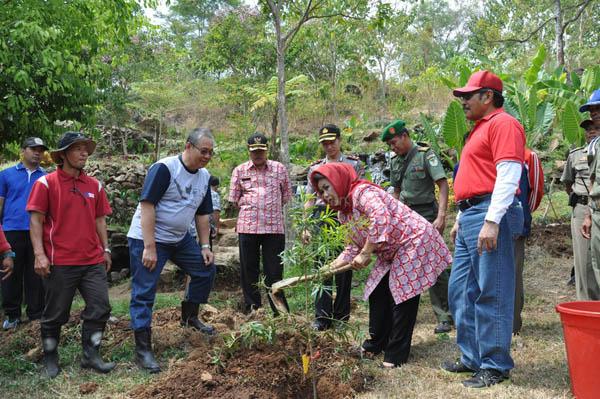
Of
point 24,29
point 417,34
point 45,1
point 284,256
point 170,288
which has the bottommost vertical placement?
point 170,288

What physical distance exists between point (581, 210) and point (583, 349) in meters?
2.06

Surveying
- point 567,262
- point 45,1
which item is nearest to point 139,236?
point 45,1

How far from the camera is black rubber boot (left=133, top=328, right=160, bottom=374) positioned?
4.29m

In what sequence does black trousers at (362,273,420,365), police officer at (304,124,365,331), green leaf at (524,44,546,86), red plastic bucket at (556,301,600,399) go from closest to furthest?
red plastic bucket at (556,301,600,399)
black trousers at (362,273,420,365)
police officer at (304,124,365,331)
green leaf at (524,44,546,86)

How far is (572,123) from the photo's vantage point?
24.5 ft

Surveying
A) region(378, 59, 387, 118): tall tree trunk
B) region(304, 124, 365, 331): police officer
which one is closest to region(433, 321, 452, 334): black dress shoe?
region(304, 124, 365, 331): police officer

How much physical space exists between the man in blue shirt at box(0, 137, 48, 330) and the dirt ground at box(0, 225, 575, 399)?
0.96m

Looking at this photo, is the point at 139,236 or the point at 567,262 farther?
the point at 567,262

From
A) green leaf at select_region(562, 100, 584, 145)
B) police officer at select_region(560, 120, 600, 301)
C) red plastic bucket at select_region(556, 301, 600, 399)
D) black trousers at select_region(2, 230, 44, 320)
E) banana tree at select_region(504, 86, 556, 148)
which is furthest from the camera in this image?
banana tree at select_region(504, 86, 556, 148)

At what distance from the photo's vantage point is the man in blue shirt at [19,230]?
5938mm

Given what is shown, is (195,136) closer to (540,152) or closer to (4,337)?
(4,337)

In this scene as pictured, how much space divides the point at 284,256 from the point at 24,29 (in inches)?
176

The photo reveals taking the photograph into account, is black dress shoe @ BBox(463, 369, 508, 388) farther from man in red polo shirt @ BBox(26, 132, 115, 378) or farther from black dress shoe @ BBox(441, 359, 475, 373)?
man in red polo shirt @ BBox(26, 132, 115, 378)

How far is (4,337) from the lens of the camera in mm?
5363
